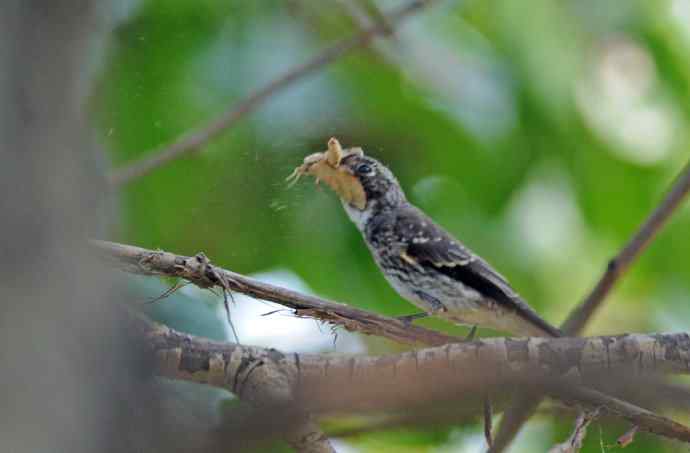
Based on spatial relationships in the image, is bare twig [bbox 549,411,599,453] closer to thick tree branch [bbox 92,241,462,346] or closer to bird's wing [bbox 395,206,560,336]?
thick tree branch [bbox 92,241,462,346]

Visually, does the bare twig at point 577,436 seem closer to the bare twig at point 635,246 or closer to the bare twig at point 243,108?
the bare twig at point 635,246

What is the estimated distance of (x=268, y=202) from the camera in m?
3.58

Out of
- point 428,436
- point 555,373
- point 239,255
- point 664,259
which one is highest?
point 664,259

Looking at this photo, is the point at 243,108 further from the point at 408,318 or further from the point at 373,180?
the point at 408,318

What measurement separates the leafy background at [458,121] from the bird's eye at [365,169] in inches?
20.2

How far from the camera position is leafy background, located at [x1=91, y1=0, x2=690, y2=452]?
4.79 metres

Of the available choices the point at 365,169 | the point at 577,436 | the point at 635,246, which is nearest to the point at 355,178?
the point at 365,169

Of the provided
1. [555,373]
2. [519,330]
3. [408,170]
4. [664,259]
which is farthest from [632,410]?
[664,259]

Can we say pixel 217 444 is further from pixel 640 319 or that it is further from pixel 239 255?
pixel 640 319

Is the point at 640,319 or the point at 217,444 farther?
the point at 640,319

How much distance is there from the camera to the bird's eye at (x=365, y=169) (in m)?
3.82

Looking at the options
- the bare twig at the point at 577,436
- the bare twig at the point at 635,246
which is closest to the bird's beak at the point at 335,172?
the bare twig at the point at 635,246

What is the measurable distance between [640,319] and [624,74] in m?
1.24

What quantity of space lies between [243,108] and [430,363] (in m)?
1.68
